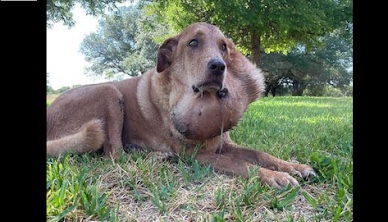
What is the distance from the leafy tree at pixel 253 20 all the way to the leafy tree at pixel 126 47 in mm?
229

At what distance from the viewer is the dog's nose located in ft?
5.66

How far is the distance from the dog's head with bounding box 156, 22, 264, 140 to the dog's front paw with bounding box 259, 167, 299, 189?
0.29 metres

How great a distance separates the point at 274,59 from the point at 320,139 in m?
1.90

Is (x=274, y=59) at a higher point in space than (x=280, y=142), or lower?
higher

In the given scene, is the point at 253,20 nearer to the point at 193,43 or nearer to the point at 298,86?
the point at 298,86

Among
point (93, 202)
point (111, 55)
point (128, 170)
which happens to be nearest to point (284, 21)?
point (111, 55)

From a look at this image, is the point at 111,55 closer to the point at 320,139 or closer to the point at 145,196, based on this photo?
the point at 145,196

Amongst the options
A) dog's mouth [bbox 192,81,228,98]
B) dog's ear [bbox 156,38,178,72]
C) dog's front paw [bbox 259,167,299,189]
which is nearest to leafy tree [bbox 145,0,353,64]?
dog's ear [bbox 156,38,178,72]

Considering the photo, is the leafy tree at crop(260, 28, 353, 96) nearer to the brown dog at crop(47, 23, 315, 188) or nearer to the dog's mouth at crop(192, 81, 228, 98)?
the brown dog at crop(47, 23, 315, 188)

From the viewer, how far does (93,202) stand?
4.53 feet

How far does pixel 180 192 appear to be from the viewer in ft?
5.26

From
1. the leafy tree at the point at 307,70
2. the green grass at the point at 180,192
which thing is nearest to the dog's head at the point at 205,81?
the green grass at the point at 180,192
